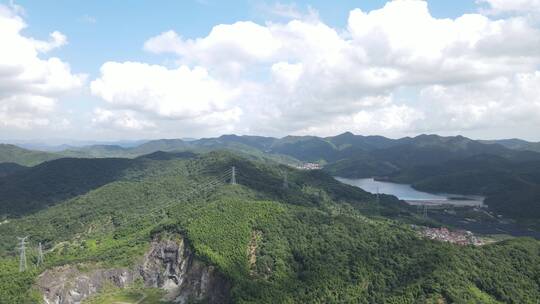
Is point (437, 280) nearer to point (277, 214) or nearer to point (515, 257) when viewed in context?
point (515, 257)

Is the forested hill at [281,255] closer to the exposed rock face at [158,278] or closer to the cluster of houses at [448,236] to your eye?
the exposed rock face at [158,278]

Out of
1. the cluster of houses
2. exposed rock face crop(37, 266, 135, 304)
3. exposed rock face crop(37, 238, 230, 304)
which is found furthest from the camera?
the cluster of houses

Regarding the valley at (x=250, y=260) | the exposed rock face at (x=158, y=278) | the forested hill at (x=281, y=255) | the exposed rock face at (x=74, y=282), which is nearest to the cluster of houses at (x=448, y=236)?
the valley at (x=250, y=260)

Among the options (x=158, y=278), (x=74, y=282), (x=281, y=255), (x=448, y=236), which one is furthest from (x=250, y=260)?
(x=448, y=236)

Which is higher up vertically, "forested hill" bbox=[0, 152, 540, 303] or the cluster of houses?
"forested hill" bbox=[0, 152, 540, 303]

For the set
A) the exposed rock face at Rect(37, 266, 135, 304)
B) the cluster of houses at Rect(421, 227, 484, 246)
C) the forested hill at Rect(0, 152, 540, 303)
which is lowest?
the exposed rock face at Rect(37, 266, 135, 304)

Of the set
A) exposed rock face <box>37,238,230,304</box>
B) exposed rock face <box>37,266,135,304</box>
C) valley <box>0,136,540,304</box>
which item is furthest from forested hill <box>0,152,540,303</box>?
exposed rock face <box>37,238,230,304</box>

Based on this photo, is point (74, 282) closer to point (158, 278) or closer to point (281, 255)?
point (158, 278)

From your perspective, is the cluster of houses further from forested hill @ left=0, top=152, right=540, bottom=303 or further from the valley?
forested hill @ left=0, top=152, right=540, bottom=303
